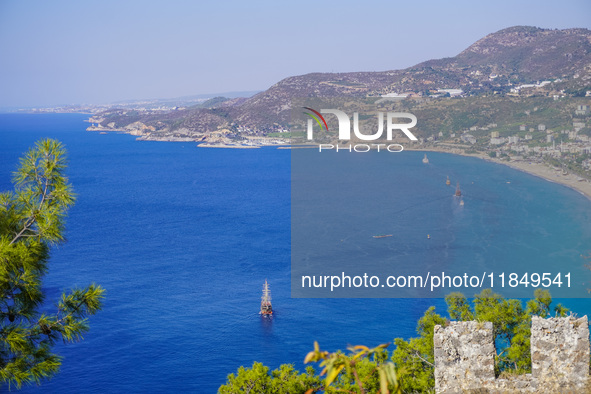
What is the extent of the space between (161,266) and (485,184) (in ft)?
67.0

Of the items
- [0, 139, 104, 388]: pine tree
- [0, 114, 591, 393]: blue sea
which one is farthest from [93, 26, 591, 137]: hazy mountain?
[0, 139, 104, 388]: pine tree

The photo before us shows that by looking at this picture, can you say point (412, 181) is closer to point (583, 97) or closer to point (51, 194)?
point (583, 97)

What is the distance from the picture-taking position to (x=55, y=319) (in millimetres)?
3518

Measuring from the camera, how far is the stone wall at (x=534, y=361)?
2861 millimetres

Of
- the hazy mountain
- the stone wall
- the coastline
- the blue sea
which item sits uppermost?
the hazy mountain

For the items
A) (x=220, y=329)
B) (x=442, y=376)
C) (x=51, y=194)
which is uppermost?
(x=51, y=194)

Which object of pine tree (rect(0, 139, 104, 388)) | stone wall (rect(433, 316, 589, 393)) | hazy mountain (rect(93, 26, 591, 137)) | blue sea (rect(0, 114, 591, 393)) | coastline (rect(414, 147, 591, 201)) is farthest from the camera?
hazy mountain (rect(93, 26, 591, 137))

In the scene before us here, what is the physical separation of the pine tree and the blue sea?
7.98 m

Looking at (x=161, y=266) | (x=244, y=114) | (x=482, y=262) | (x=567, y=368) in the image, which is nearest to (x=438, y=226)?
(x=482, y=262)

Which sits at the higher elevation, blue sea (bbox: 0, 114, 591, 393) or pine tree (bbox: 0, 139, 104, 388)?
pine tree (bbox: 0, 139, 104, 388)

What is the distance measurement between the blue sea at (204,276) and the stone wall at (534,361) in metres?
8.18

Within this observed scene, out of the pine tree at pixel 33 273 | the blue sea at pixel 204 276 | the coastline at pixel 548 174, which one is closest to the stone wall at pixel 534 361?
the pine tree at pixel 33 273

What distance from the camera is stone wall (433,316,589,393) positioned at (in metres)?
2.86

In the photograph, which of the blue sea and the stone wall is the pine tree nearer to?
the stone wall
